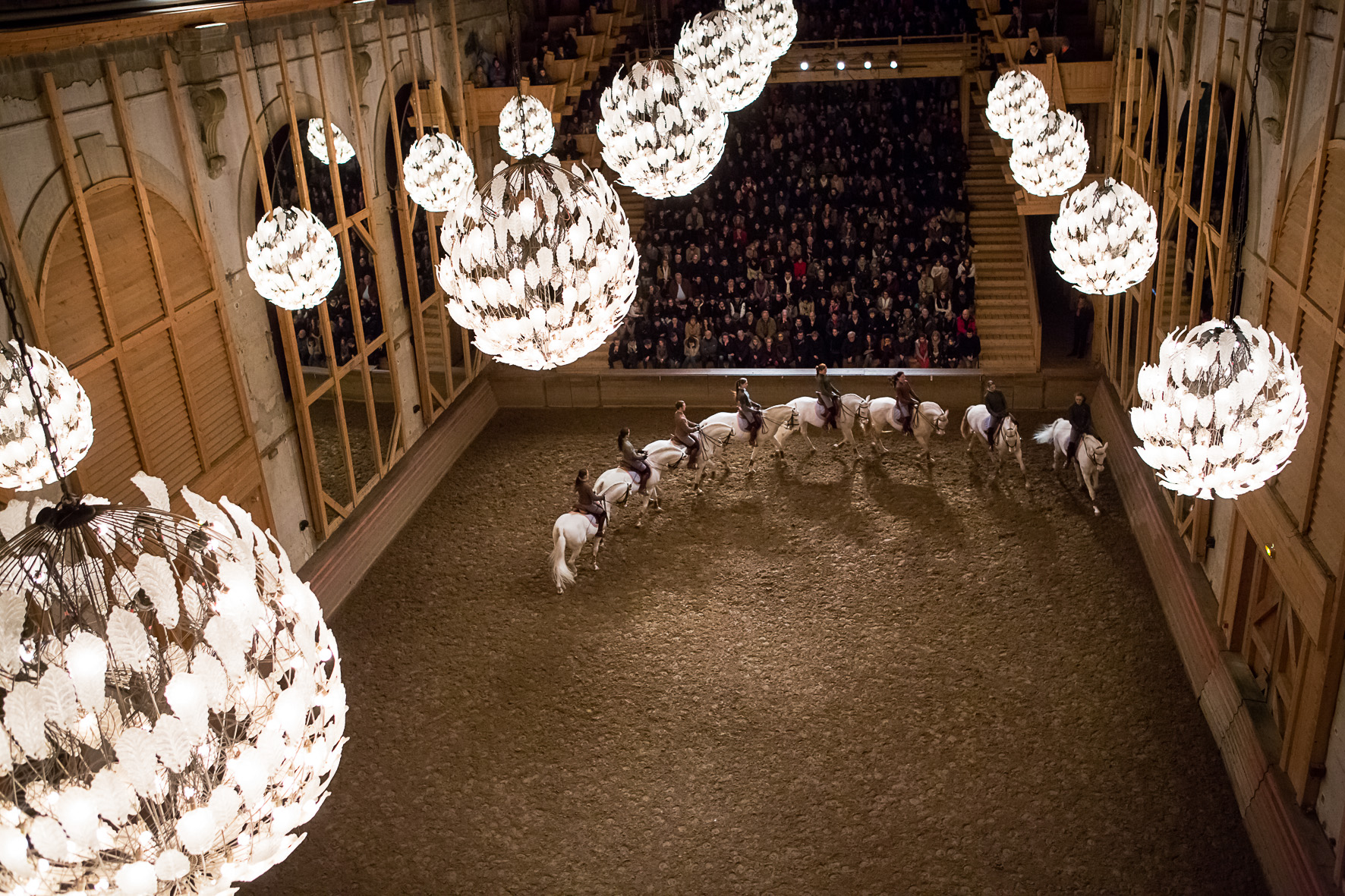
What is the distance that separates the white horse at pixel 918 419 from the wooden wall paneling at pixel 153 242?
8906 millimetres

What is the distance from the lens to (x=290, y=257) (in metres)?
8.93

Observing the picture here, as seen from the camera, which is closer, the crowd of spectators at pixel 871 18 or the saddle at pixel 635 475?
the saddle at pixel 635 475

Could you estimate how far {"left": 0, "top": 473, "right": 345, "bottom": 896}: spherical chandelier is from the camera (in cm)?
322

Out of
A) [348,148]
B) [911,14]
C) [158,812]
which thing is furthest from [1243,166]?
[911,14]

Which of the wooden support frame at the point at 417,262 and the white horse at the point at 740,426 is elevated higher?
the wooden support frame at the point at 417,262

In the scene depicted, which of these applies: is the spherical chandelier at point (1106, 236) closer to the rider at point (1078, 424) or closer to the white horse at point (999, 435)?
the rider at point (1078, 424)

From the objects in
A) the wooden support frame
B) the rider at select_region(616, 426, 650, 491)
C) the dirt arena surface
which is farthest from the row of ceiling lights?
the rider at select_region(616, 426, 650, 491)

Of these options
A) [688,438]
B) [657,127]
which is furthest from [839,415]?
[657,127]

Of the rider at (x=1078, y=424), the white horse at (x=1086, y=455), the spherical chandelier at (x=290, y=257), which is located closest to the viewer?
the spherical chandelier at (x=290, y=257)

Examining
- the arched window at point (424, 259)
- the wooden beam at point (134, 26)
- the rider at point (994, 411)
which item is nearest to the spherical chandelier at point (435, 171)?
the wooden beam at point (134, 26)

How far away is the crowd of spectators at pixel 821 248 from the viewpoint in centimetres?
1873

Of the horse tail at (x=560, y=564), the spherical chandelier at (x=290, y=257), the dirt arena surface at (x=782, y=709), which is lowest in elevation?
the dirt arena surface at (x=782, y=709)

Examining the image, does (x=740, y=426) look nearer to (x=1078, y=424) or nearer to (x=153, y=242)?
(x=1078, y=424)

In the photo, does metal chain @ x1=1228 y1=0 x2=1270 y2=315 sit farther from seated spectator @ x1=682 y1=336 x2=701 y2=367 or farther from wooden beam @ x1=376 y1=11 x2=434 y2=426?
wooden beam @ x1=376 y1=11 x2=434 y2=426
